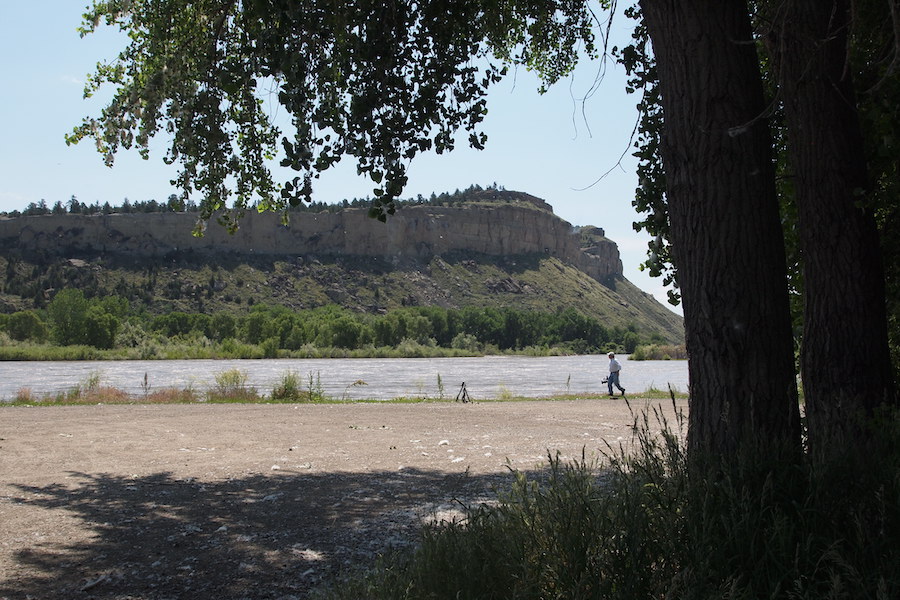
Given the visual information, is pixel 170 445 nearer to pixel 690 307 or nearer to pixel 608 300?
pixel 690 307

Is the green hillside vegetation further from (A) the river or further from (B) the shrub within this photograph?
(B) the shrub

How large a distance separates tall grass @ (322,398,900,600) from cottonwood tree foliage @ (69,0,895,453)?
1.34 feet

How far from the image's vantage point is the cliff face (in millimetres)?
133250

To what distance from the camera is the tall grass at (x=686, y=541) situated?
9.64 feet

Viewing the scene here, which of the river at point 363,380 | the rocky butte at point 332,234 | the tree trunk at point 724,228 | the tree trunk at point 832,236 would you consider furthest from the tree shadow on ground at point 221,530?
the rocky butte at point 332,234

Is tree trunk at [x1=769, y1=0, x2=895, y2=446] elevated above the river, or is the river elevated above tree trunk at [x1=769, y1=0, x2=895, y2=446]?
tree trunk at [x1=769, y1=0, x2=895, y2=446]

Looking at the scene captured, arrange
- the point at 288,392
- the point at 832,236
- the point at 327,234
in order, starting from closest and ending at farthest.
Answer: the point at 832,236, the point at 288,392, the point at 327,234

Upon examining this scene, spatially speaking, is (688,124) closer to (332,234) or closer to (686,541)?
(686,541)

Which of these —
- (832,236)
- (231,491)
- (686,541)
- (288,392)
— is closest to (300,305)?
(288,392)

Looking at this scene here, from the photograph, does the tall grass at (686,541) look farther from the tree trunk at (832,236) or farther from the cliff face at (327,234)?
the cliff face at (327,234)

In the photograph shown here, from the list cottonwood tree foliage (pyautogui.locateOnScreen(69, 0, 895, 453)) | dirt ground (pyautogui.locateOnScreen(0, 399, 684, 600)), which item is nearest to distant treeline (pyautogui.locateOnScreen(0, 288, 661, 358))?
dirt ground (pyautogui.locateOnScreen(0, 399, 684, 600))

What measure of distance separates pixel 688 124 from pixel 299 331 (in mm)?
92359

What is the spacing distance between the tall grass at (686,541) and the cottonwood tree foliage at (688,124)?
409 millimetres

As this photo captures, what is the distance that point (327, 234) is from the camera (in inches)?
5787
